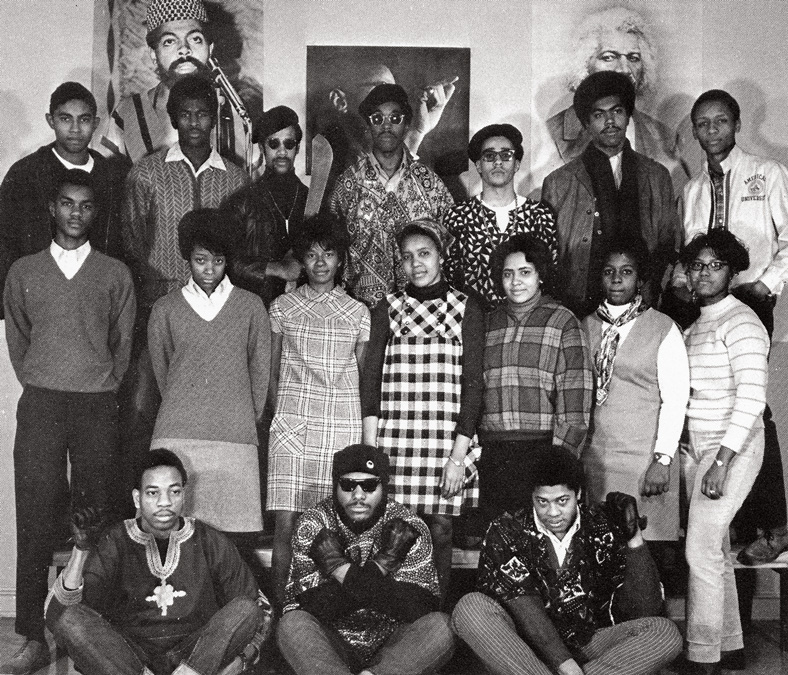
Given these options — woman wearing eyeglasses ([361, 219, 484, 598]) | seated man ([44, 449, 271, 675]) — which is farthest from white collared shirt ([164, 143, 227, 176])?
seated man ([44, 449, 271, 675])

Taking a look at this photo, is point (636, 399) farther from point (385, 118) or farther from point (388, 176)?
point (385, 118)

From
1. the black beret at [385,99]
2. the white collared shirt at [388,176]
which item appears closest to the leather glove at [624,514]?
the white collared shirt at [388,176]

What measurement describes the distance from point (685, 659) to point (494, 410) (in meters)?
1.19

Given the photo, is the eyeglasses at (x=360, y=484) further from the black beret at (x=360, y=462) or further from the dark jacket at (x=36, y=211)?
the dark jacket at (x=36, y=211)

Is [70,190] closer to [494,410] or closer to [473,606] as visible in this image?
[494,410]

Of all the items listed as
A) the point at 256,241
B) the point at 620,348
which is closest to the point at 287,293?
the point at 256,241

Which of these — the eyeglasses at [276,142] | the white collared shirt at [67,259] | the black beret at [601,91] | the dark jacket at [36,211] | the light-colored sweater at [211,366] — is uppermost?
the black beret at [601,91]

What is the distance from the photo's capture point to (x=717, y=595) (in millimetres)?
3846

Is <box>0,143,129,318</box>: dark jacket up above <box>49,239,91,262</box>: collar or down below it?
above

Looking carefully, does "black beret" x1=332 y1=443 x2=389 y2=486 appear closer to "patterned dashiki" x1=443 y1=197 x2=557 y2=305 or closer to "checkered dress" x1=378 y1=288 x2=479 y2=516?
"checkered dress" x1=378 y1=288 x2=479 y2=516

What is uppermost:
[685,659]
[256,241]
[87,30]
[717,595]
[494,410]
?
[87,30]

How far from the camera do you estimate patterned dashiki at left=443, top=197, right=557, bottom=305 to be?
420 centimetres

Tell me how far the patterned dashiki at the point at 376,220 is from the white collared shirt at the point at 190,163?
21.7 inches

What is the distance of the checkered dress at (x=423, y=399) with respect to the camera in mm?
3889
